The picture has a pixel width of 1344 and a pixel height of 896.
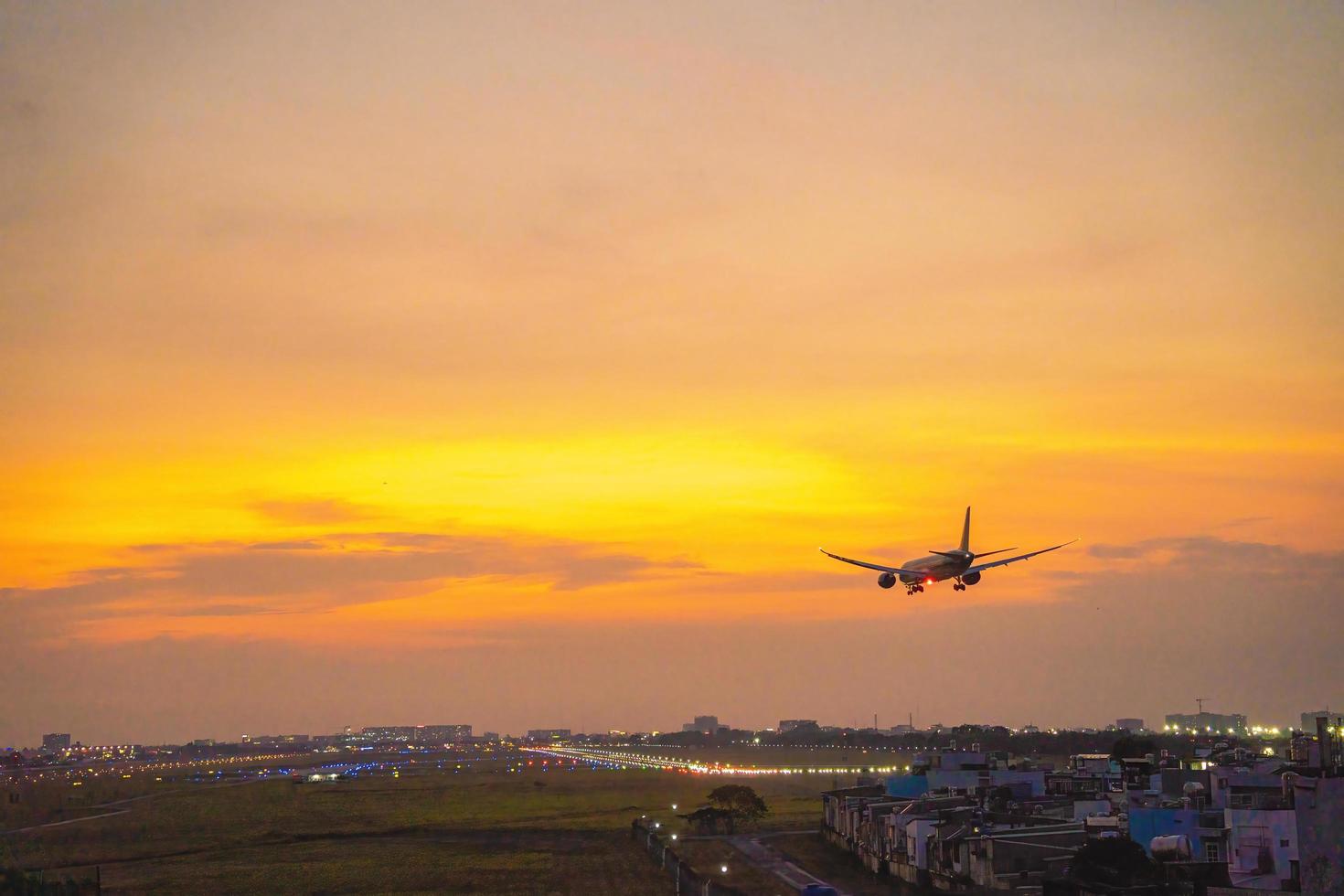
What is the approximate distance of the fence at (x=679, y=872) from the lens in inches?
2879

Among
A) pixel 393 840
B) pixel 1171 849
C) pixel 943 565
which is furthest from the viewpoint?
pixel 393 840

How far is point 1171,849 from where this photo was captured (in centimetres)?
5972

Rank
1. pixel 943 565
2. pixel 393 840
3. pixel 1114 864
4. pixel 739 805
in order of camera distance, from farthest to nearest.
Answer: pixel 739 805, pixel 393 840, pixel 943 565, pixel 1114 864

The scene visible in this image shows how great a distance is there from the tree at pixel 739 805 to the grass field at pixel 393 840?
5.41 ft

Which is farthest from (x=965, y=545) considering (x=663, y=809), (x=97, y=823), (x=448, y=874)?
(x=97, y=823)

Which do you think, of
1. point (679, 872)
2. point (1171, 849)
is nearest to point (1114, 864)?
point (1171, 849)

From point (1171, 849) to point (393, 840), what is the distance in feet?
235

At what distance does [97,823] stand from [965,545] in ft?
330

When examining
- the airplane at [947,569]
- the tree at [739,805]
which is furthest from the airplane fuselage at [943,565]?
the tree at [739,805]

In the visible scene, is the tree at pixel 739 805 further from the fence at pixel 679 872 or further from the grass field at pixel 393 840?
the fence at pixel 679 872

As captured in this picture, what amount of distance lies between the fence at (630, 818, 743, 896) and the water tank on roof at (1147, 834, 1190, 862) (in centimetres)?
2333

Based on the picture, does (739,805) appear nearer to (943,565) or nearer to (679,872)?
(679,872)

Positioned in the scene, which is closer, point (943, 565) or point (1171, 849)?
point (1171, 849)

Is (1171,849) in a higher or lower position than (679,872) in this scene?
higher
